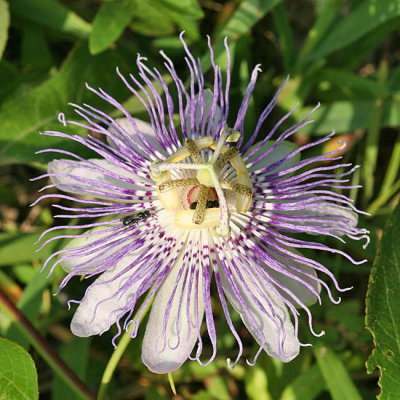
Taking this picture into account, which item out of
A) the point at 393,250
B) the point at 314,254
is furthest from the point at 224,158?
the point at 314,254

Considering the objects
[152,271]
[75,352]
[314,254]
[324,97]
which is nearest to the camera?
[152,271]

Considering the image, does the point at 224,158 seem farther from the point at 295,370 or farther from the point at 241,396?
the point at 241,396

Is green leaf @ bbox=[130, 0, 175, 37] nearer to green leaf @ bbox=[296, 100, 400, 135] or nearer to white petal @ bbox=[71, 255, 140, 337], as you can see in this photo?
green leaf @ bbox=[296, 100, 400, 135]

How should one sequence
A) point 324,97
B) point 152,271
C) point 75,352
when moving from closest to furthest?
point 152,271
point 75,352
point 324,97

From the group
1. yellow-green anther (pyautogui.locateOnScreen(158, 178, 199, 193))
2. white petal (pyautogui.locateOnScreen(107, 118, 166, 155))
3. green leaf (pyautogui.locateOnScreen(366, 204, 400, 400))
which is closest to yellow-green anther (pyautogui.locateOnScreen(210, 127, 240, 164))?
yellow-green anther (pyautogui.locateOnScreen(158, 178, 199, 193))

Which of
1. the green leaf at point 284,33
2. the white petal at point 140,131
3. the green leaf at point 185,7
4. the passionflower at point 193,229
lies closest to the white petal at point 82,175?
the passionflower at point 193,229

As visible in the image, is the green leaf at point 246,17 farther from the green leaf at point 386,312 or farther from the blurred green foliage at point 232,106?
the green leaf at point 386,312
